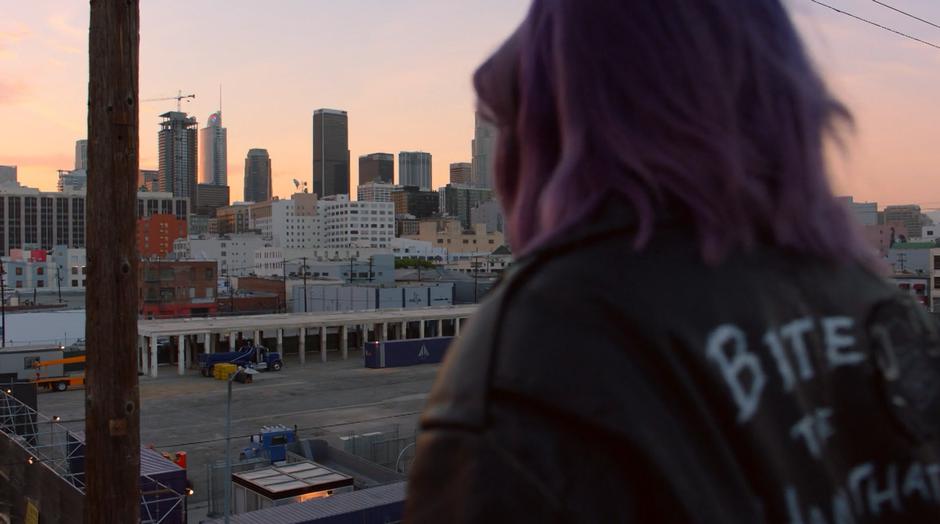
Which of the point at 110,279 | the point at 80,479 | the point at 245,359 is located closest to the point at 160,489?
the point at 80,479

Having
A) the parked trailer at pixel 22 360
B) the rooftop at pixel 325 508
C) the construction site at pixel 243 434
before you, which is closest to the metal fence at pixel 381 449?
the construction site at pixel 243 434

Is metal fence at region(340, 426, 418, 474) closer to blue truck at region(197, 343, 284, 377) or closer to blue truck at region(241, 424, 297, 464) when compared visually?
blue truck at region(241, 424, 297, 464)

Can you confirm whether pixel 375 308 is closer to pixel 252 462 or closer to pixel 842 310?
pixel 252 462

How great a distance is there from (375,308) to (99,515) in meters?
64.6

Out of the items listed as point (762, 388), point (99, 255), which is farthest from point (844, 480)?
point (99, 255)

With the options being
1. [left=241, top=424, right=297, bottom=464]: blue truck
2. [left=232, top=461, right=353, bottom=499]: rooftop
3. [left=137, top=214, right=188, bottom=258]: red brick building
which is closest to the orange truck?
[left=241, top=424, right=297, bottom=464]: blue truck

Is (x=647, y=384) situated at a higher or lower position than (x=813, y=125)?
lower

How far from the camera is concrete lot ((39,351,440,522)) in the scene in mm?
32281

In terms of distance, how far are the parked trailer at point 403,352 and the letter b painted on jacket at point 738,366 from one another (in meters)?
53.6

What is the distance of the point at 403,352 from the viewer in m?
55.3

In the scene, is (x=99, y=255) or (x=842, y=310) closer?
(x=842, y=310)

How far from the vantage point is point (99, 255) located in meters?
6.00

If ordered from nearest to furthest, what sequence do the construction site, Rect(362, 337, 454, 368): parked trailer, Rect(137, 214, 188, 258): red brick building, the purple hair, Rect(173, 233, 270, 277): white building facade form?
the purple hair → the construction site → Rect(362, 337, 454, 368): parked trailer → Rect(137, 214, 188, 258): red brick building → Rect(173, 233, 270, 277): white building facade

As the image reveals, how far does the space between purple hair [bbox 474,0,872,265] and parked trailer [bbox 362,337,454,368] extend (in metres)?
53.4
